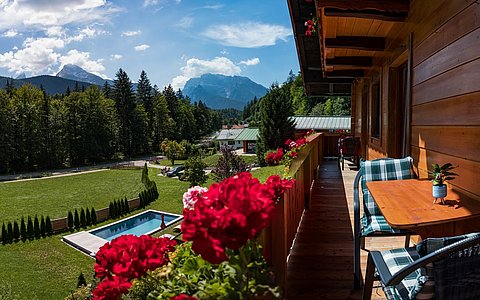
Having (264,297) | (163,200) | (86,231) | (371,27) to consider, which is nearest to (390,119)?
(371,27)

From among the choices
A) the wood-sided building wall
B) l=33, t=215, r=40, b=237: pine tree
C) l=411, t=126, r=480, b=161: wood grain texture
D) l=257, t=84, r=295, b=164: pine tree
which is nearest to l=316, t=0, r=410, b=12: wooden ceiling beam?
the wood-sided building wall

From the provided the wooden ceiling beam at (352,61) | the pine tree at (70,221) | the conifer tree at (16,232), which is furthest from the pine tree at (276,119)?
the wooden ceiling beam at (352,61)

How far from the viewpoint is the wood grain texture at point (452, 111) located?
6.32ft

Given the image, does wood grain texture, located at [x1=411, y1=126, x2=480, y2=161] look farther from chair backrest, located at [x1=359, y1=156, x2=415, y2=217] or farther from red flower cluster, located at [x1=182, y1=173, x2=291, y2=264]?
red flower cluster, located at [x1=182, y1=173, x2=291, y2=264]

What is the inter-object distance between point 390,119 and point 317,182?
8.26ft

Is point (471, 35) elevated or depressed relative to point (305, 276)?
elevated

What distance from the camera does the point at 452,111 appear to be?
223cm

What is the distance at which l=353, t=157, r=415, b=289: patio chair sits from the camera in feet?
7.80

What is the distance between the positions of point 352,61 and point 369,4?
3110 millimetres

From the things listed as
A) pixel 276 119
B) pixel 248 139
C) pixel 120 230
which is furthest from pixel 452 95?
pixel 248 139

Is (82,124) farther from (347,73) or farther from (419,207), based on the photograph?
(419,207)

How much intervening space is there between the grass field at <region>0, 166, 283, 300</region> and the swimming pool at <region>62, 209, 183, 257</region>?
0.45 metres

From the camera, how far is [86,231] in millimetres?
16406

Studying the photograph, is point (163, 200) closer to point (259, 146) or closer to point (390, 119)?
point (259, 146)
